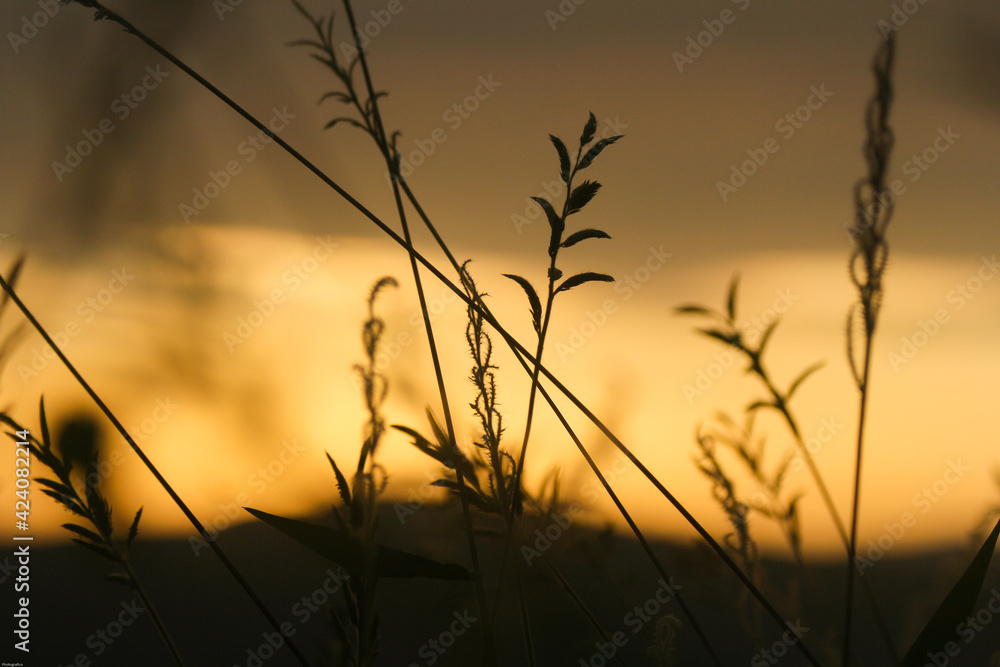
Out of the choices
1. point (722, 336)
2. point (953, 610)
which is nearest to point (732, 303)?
point (722, 336)

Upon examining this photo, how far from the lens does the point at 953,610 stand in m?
0.39

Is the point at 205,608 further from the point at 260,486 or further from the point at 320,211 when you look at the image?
the point at 320,211

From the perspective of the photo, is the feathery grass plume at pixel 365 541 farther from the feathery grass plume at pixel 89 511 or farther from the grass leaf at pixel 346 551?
the feathery grass plume at pixel 89 511

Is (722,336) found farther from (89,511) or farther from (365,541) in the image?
(89,511)

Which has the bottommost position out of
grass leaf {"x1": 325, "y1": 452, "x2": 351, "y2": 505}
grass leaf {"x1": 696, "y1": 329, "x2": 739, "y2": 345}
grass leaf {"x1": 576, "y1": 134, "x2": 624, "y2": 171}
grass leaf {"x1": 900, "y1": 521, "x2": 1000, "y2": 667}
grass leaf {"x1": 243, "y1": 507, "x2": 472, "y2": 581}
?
grass leaf {"x1": 900, "y1": 521, "x2": 1000, "y2": 667}

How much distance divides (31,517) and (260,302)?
32 cm

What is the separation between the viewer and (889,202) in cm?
36

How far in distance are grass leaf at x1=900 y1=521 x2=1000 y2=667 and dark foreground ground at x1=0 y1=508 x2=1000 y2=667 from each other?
16 centimetres

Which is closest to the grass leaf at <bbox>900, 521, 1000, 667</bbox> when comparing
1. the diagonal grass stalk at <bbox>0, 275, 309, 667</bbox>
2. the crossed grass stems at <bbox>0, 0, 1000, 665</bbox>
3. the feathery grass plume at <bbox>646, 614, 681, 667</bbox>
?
the crossed grass stems at <bbox>0, 0, 1000, 665</bbox>

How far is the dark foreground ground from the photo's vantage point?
584 mm

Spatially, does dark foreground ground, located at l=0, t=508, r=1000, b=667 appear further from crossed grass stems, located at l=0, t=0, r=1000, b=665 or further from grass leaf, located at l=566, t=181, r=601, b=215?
grass leaf, located at l=566, t=181, r=601, b=215

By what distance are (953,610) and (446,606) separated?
39cm

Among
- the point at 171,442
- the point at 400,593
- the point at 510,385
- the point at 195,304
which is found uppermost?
the point at 195,304

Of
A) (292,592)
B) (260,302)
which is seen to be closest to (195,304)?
(260,302)
